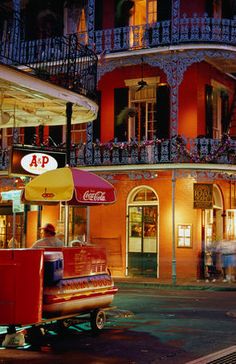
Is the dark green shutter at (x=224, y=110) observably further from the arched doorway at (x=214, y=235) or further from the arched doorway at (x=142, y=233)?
the arched doorway at (x=142, y=233)

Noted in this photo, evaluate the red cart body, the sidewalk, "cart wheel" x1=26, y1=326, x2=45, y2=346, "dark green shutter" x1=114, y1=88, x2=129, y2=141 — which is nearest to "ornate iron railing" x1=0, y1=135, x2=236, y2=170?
"dark green shutter" x1=114, y1=88, x2=129, y2=141

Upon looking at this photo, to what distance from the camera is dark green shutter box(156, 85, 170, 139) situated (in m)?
24.0

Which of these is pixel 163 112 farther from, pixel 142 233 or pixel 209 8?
pixel 142 233

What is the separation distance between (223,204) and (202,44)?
6077mm

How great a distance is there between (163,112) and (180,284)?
6398 mm

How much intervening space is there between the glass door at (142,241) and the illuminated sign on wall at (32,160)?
1149 cm

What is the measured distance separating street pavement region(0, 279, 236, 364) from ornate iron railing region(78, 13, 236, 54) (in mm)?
10496

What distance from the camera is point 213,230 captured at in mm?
24844

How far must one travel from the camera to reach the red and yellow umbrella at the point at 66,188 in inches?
430

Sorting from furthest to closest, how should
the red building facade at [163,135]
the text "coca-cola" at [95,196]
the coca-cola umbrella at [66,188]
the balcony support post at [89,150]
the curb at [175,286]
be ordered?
the balcony support post at [89,150]
the red building facade at [163,135]
the curb at [175,286]
the text "coca-cola" at [95,196]
the coca-cola umbrella at [66,188]

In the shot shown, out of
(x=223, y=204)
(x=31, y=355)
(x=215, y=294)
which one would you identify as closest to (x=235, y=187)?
(x=223, y=204)

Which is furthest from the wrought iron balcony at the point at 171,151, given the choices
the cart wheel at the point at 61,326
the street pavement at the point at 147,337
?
the cart wheel at the point at 61,326

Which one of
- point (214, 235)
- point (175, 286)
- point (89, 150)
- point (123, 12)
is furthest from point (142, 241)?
point (123, 12)

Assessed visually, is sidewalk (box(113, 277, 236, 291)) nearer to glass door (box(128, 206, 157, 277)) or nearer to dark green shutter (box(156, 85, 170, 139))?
glass door (box(128, 206, 157, 277))
